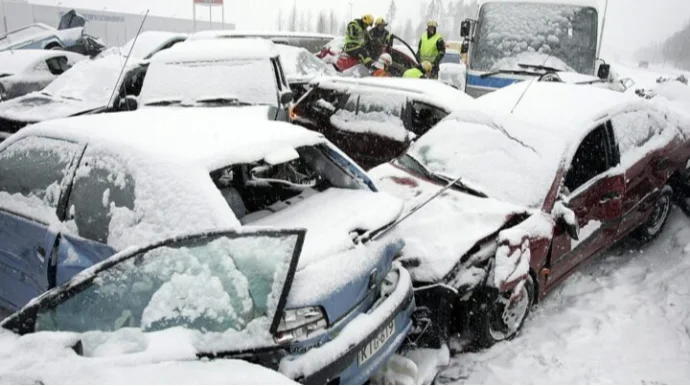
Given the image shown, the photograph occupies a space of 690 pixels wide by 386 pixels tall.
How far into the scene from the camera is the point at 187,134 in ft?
10.8

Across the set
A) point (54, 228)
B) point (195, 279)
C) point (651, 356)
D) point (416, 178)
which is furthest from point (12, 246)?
point (651, 356)

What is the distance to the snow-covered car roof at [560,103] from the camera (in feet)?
15.7

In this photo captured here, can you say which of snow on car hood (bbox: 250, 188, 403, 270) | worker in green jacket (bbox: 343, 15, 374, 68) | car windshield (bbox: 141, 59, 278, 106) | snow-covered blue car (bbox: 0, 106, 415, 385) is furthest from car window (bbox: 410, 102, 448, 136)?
worker in green jacket (bbox: 343, 15, 374, 68)

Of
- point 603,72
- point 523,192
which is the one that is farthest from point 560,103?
point 603,72

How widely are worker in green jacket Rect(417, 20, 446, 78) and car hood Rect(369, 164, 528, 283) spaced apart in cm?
733

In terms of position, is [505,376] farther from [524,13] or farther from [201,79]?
[524,13]

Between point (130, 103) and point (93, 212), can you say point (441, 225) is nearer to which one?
point (93, 212)

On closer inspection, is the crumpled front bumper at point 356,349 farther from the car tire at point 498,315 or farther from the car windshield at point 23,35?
the car windshield at point 23,35

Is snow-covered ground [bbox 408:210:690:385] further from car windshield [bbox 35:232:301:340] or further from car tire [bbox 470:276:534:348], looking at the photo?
car windshield [bbox 35:232:301:340]

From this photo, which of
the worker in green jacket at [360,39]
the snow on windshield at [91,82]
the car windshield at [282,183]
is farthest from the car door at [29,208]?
the worker in green jacket at [360,39]

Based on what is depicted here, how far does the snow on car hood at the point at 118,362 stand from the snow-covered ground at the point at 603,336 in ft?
5.47

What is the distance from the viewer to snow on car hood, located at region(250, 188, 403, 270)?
2.86 m

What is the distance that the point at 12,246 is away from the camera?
11.4ft

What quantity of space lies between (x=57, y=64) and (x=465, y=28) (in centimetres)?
779
